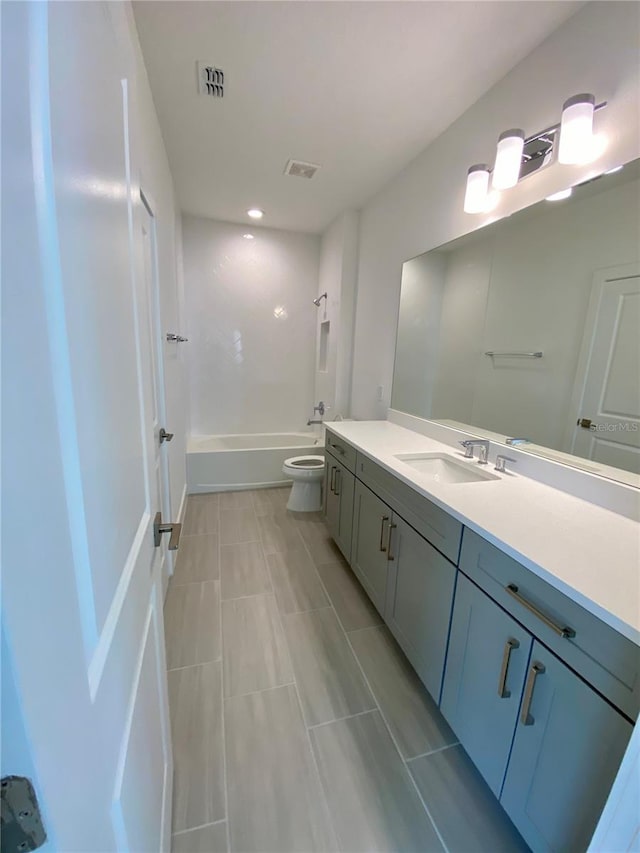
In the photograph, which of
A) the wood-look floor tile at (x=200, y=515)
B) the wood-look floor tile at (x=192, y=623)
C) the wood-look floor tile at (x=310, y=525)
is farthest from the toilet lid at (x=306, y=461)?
the wood-look floor tile at (x=192, y=623)

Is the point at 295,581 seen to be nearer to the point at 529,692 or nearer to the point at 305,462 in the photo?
the point at 305,462

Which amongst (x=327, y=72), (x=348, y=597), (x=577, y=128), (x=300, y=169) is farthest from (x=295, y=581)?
(x=300, y=169)

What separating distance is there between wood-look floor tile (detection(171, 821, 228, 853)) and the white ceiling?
2.75m

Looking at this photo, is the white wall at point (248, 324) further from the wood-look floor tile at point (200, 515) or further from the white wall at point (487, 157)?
the white wall at point (487, 157)

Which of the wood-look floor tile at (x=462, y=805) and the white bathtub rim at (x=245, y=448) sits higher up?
the white bathtub rim at (x=245, y=448)

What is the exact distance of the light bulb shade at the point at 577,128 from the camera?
1185 mm

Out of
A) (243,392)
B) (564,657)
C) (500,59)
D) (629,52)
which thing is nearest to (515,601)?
(564,657)

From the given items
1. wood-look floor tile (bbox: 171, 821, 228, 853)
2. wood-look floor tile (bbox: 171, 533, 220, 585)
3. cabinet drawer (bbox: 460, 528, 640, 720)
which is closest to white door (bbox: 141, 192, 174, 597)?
wood-look floor tile (bbox: 171, 533, 220, 585)

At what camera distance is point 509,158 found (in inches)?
57.6

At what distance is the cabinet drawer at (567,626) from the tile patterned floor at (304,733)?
0.72 m

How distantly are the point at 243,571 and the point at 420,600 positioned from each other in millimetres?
1249

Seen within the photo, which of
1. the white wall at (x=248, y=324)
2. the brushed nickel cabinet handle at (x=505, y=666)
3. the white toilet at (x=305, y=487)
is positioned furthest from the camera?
the white wall at (x=248, y=324)

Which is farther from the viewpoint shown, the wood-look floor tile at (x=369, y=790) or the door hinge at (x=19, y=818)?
the wood-look floor tile at (x=369, y=790)

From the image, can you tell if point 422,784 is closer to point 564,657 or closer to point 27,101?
point 564,657
